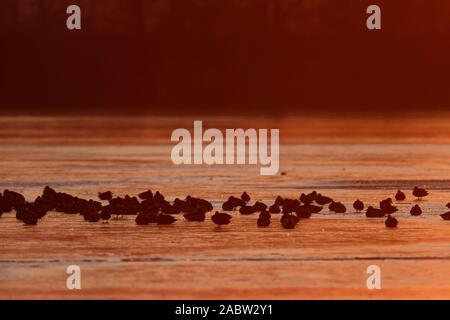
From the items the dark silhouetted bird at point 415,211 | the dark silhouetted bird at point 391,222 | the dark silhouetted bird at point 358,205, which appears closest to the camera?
the dark silhouetted bird at point 391,222

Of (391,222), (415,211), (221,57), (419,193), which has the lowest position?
(391,222)

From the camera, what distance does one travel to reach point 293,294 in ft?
34.8

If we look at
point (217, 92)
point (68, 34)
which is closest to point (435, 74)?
point (217, 92)

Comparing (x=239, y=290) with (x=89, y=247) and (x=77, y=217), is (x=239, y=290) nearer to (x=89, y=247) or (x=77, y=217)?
(x=89, y=247)

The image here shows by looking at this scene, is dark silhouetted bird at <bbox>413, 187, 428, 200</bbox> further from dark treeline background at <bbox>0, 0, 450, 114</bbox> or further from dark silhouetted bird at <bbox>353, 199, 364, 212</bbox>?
dark treeline background at <bbox>0, 0, 450, 114</bbox>

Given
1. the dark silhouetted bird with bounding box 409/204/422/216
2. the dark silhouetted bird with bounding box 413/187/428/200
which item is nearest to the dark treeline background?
the dark silhouetted bird with bounding box 413/187/428/200

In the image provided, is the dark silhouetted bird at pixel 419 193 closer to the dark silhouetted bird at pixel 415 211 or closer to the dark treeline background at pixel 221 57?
the dark silhouetted bird at pixel 415 211

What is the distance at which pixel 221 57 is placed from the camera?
80625 mm

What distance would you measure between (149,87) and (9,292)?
6917cm

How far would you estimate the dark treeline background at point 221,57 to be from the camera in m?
71.6

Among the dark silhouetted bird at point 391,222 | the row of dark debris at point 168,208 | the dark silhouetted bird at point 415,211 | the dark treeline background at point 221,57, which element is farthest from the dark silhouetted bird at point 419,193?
the dark treeline background at point 221,57

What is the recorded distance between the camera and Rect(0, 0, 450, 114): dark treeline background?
235ft

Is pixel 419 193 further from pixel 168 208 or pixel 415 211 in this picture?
pixel 168 208

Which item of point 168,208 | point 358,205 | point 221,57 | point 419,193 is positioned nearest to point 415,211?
point 358,205
